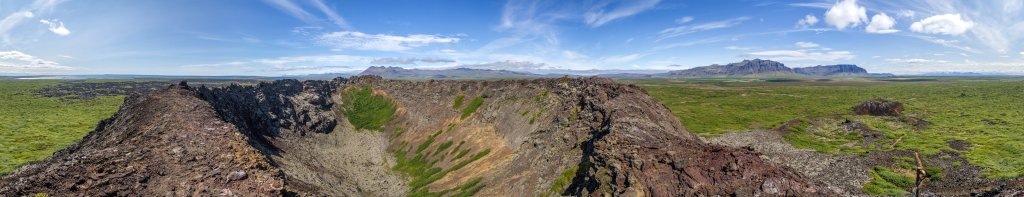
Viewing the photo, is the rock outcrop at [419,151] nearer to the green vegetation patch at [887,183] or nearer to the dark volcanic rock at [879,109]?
the green vegetation patch at [887,183]

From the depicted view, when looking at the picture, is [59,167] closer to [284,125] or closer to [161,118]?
[161,118]

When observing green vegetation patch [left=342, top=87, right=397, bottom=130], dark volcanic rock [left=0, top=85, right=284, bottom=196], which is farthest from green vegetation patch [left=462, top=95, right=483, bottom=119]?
dark volcanic rock [left=0, top=85, right=284, bottom=196]

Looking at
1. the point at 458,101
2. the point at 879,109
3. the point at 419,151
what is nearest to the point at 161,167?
the point at 419,151

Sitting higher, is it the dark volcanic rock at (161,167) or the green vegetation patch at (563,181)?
the dark volcanic rock at (161,167)

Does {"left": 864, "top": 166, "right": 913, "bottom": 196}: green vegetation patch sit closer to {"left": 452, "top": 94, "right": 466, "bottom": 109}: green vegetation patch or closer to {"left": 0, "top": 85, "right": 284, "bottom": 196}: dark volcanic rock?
{"left": 0, "top": 85, "right": 284, "bottom": 196}: dark volcanic rock

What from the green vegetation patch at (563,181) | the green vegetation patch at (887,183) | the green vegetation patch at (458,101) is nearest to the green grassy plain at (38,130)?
the green vegetation patch at (458,101)

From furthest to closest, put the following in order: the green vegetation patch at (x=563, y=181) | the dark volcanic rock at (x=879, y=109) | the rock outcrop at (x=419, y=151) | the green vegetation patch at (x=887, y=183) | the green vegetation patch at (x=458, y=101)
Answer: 1. the dark volcanic rock at (x=879, y=109)
2. the green vegetation patch at (x=458, y=101)
3. the green vegetation patch at (x=887, y=183)
4. the green vegetation patch at (x=563, y=181)
5. the rock outcrop at (x=419, y=151)
